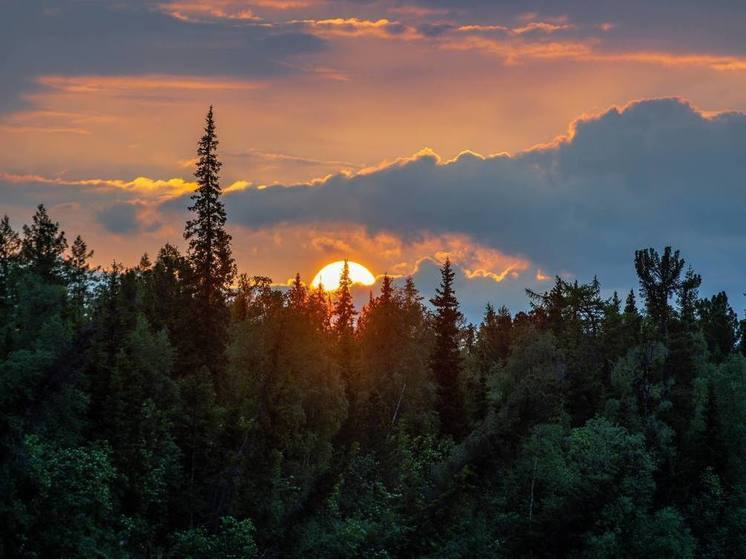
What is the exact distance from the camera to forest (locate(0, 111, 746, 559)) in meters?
51.2

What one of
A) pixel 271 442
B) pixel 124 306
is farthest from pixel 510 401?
pixel 124 306

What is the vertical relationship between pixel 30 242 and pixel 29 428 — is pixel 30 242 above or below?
above

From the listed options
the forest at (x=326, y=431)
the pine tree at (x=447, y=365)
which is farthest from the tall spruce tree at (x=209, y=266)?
the pine tree at (x=447, y=365)

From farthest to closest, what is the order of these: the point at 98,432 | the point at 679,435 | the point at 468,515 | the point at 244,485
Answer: the point at 679,435
the point at 468,515
the point at 244,485
the point at 98,432

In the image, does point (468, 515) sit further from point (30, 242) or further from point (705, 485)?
point (30, 242)

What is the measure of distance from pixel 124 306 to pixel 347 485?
71.8ft

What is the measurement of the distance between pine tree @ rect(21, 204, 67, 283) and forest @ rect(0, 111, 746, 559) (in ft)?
1.21

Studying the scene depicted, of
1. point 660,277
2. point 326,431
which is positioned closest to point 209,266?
point 326,431

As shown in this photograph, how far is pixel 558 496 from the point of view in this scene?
7169 cm

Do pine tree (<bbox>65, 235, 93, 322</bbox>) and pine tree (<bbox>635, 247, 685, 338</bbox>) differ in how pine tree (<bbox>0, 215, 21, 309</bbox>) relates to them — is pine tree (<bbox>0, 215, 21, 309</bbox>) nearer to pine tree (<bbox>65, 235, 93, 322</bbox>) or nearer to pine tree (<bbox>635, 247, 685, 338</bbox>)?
pine tree (<bbox>65, 235, 93, 322</bbox>)

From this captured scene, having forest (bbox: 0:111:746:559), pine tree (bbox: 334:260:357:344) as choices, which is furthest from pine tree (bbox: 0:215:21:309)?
pine tree (bbox: 334:260:357:344)

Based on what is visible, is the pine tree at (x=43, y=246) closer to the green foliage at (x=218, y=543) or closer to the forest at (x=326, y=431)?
the forest at (x=326, y=431)

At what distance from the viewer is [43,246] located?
91062 millimetres

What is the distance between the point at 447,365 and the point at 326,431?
2213cm
